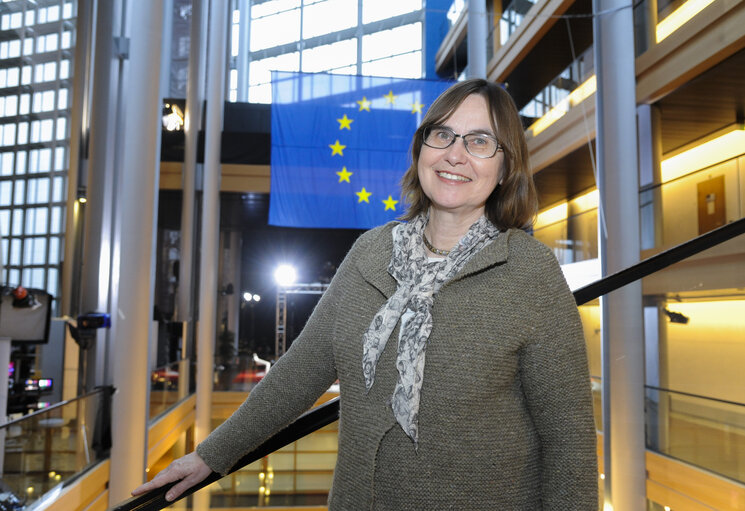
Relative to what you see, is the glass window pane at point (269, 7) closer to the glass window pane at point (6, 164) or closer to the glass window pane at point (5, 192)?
the glass window pane at point (6, 164)

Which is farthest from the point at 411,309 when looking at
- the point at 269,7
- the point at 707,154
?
the point at 269,7

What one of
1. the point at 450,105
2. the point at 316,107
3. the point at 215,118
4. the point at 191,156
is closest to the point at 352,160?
the point at 316,107

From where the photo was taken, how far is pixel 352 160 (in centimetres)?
1126

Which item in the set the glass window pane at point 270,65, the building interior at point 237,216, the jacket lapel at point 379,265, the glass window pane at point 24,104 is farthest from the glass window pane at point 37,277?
the glass window pane at point 270,65

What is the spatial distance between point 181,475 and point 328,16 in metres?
23.1

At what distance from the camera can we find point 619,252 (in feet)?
22.3

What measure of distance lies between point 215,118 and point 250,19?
383 inches

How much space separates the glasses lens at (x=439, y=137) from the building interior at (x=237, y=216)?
1194 mm

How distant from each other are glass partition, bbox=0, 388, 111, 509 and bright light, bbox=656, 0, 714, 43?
810 cm

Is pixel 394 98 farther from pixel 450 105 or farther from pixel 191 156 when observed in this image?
pixel 450 105

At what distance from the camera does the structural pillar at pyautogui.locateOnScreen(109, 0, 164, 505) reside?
7383mm

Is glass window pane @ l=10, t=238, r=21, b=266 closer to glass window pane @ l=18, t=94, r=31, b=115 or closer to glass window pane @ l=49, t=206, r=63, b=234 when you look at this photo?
glass window pane @ l=49, t=206, r=63, b=234

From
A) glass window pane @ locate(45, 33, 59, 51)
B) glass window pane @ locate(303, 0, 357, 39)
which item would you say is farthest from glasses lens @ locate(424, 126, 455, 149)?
glass window pane @ locate(303, 0, 357, 39)

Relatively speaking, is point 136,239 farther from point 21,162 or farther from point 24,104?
point 24,104
